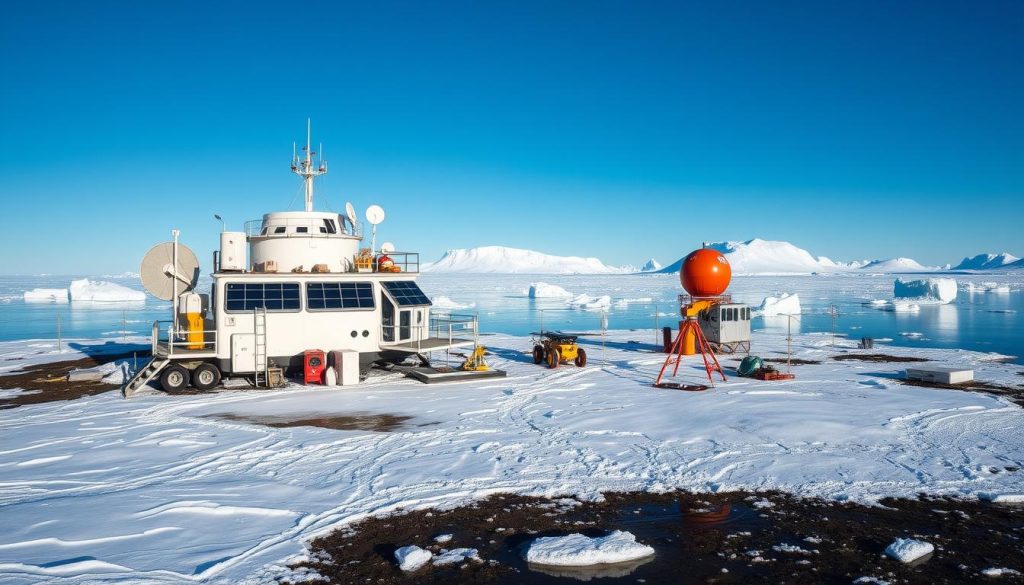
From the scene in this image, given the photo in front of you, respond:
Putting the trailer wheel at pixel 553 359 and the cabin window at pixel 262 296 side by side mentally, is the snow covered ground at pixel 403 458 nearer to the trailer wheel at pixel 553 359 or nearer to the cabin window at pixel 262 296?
the cabin window at pixel 262 296

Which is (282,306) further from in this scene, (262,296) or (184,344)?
(184,344)

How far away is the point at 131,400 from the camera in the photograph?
16375mm

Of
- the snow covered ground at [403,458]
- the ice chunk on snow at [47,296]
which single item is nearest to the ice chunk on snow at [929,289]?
the snow covered ground at [403,458]

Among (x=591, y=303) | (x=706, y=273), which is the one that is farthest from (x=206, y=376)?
(x=591, y=303)

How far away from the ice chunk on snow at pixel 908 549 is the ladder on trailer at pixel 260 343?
1549 centimetres

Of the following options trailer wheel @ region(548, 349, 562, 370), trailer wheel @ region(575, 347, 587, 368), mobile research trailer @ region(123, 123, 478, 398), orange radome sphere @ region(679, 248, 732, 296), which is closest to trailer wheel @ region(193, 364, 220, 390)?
mobile research trailer @ region(123, 123, 478, 398)

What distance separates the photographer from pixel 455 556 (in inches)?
284

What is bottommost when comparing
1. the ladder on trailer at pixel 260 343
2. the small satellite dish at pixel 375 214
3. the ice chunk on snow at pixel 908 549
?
the ice chunk on snow at pixel 908 549

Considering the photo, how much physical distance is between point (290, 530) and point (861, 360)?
21405 mm

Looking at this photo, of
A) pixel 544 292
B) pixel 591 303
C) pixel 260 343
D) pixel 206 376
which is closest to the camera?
pixel 206 376

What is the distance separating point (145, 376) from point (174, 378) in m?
0.78

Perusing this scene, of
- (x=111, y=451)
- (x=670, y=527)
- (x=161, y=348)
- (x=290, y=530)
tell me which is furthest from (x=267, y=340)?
(x=670, y=527)

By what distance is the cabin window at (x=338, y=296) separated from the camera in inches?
753

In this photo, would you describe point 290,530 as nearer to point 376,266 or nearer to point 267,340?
point 267,340
